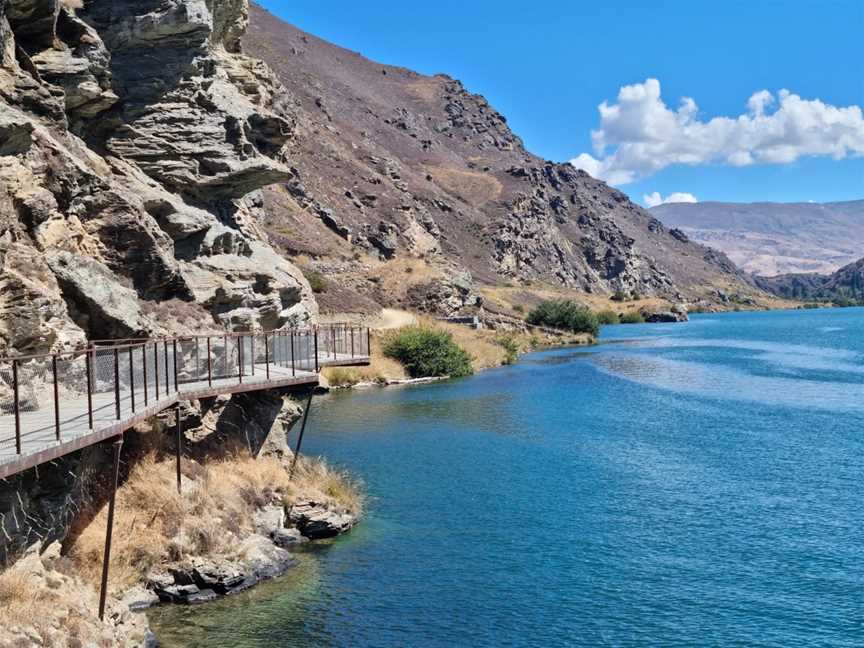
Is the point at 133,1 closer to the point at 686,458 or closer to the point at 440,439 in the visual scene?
the point at 440,439

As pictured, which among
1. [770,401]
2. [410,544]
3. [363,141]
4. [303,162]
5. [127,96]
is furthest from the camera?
[363,141]

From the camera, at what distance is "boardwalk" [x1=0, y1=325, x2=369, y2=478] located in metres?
15.1

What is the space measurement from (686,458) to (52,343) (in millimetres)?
25285

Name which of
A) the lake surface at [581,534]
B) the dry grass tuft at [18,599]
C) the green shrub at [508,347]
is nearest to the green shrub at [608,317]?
the green shrub at [508,347]

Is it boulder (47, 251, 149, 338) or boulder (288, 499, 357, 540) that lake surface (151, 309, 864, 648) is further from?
boulder (47, 251, 149, 338)

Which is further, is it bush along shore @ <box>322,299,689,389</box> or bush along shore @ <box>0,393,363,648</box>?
bush along shore @ <box>322,299,689,389</box>

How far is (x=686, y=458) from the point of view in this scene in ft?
118

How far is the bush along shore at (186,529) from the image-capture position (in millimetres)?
15836

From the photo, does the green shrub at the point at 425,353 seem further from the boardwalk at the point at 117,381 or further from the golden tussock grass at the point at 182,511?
the golden tussock grass at the point at 182,511

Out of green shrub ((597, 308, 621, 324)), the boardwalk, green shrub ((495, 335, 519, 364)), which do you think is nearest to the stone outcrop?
the boardwalk

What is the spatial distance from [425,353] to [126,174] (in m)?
41.1

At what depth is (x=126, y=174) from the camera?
104ft

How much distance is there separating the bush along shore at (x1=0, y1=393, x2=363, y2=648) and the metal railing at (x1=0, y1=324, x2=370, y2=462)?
153 cm

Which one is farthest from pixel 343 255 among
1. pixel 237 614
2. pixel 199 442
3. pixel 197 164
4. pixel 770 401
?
pixel 237 614
